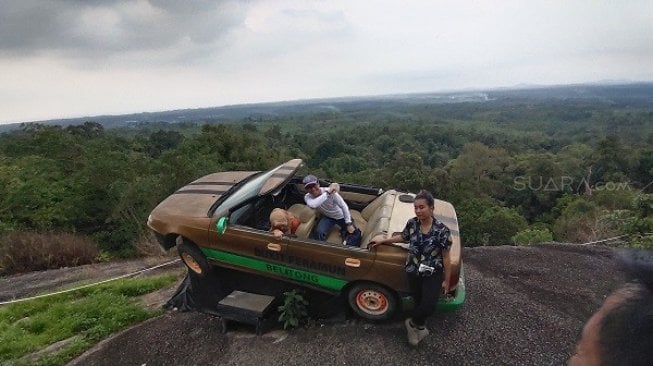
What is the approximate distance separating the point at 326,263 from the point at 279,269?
0.62 metres

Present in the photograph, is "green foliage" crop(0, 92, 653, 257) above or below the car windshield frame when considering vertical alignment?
below

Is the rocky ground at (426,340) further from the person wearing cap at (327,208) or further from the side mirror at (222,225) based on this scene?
the side mirror at (222,225)

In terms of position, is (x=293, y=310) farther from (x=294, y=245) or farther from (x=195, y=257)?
(x=195, y=257)

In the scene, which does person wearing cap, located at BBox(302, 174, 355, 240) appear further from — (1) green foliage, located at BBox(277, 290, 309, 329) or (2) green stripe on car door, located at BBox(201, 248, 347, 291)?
(1) green foliage, located at BBox(277, 290, 309, 329)

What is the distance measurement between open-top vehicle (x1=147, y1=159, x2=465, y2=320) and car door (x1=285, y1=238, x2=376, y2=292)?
11 millimetres

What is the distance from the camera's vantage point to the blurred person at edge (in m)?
1.18

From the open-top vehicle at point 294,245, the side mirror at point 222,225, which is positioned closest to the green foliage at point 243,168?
the open-top vehicle at point 294,245

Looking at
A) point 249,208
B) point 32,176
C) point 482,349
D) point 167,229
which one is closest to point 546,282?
point 482,349

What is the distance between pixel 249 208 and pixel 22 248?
7.80 metres

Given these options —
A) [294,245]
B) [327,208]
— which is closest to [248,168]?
[327,208]

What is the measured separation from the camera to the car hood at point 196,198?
5359 millimetres

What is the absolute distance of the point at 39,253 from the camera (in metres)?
10.1

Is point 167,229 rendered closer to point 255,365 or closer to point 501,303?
point 255,365

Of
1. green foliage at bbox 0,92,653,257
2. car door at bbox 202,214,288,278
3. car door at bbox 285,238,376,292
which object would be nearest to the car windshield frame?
car door at bbox 202,214,288,278
